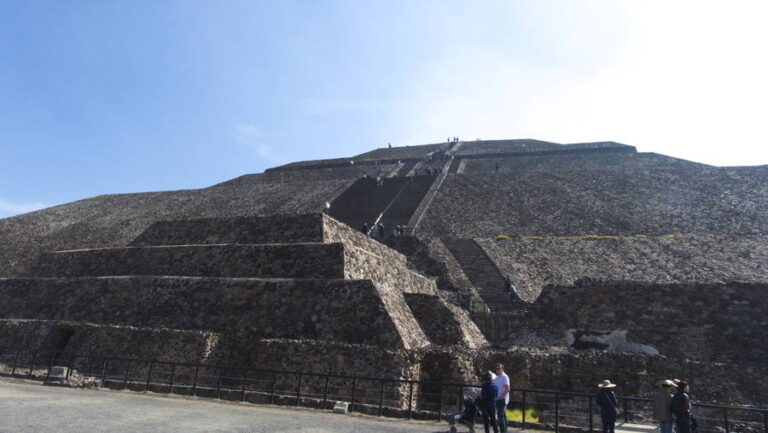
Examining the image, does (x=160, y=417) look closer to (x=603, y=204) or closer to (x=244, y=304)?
(x=244, y=304)

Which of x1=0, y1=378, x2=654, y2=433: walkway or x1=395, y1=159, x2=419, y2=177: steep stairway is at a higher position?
x1=395, y1=159, x2=419, y2=177: steep stairway

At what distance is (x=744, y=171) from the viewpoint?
99.6 ft

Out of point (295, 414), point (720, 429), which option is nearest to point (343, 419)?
point (295, 414)

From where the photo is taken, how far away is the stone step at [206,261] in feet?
41.8

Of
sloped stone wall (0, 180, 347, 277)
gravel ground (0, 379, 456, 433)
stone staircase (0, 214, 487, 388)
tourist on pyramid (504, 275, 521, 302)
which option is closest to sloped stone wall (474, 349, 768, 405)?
stone staircase (0, 214, 487, 388)

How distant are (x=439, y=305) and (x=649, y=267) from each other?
1036 centimetres

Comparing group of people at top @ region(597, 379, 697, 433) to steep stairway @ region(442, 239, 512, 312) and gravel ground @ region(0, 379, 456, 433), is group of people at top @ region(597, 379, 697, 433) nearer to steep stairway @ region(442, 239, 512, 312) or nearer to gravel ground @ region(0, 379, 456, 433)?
gravel ground @ region(0, 379, 456, 433)

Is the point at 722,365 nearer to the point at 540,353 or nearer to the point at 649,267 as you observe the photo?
the point at 540,353

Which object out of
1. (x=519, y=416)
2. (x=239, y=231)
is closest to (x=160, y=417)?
(x=519, y=416)

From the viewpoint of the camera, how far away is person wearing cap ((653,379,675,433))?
6160 millimetres

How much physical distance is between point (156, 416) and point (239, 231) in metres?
9.97

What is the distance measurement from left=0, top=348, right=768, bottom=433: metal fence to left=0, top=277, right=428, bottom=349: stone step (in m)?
1.14

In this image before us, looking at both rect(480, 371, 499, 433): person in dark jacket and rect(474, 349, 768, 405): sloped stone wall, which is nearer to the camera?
rect(480, 371, 499, 433): person in dark jacket

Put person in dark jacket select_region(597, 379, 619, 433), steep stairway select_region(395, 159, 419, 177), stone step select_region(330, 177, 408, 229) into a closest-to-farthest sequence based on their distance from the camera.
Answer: person in dark jacket select_region(597, 379, 619, 433), stone step select_region(330, 177, 408, 229), steep stairway select_region(395, 159, 419, 177)
